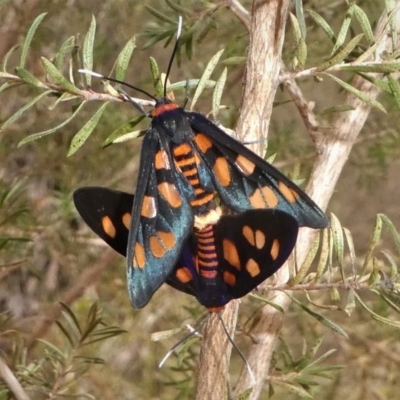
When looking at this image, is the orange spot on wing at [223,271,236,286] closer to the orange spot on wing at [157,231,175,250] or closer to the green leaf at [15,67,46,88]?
the orange spot on wing at [157,231,175,250]

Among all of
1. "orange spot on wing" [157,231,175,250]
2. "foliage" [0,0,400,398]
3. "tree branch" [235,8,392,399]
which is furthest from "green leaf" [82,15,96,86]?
"tree branch" [235,8,392,399]

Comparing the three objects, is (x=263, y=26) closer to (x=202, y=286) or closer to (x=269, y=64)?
(x=269, y=64)

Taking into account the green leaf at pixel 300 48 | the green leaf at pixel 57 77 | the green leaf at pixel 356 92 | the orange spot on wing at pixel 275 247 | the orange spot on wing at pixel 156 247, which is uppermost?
the green leaf at pixel 300 48

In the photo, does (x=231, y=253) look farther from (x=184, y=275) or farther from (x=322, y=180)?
(x=322, y=180)

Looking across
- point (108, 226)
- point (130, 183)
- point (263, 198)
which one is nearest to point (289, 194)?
point (263, 198)

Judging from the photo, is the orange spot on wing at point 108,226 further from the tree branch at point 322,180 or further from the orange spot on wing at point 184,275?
the tree branch at point 322,180

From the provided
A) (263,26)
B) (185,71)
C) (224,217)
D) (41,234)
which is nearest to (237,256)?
(224,217)

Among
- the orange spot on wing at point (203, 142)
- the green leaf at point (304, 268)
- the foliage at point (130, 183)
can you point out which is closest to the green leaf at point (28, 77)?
the foliage at point (130, 183)
